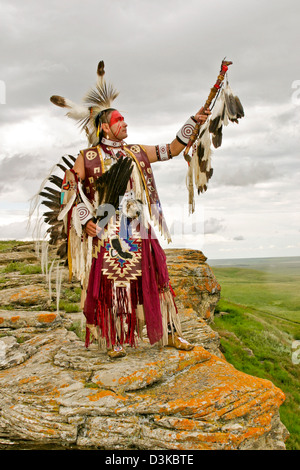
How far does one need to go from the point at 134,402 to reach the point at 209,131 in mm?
3092

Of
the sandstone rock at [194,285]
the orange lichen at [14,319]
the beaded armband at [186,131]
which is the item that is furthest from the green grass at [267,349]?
the beaded armband at [186,131]

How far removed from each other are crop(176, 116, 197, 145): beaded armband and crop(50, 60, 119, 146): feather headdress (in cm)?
101

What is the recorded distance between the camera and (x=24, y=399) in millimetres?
3713

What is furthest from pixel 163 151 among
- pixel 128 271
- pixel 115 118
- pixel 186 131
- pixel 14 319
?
pixel 14 319

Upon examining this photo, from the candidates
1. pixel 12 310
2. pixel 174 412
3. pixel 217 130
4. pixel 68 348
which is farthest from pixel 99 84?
pixel 12 310

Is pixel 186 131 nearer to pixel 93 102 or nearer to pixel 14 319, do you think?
pixel 93 102

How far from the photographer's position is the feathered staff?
413 cm

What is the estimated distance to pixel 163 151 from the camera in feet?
15.1

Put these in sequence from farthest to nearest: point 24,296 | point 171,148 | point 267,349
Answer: point 267,349 → point 24,296 → point 171,148

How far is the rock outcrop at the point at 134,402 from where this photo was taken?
3201mm

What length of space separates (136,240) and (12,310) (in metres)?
3.86

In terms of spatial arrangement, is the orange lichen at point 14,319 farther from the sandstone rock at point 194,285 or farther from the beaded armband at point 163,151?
the beaded armband at point 163,151

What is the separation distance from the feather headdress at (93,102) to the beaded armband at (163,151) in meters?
0.81

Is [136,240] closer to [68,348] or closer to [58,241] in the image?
[58,241]
